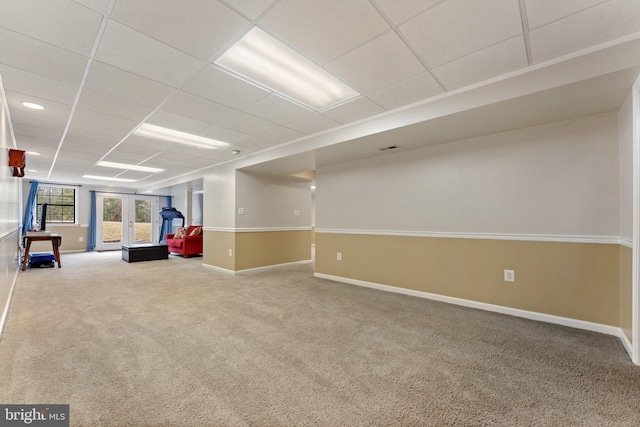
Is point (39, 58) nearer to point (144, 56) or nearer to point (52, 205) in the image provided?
point (144, 56)

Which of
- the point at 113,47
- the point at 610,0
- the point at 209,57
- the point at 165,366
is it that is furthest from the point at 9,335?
the point at 610,0

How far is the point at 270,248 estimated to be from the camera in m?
5.87

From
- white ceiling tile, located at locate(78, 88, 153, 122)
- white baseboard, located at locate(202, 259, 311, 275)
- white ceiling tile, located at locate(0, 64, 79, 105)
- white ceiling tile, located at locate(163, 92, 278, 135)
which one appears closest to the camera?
white ceiling tile, located at locate(0, 64, 79, 105)

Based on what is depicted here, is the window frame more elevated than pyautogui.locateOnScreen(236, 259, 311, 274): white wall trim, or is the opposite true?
the window frame

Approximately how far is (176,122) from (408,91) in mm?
2772

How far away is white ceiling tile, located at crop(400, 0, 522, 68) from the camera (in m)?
1.58

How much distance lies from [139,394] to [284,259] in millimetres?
4538

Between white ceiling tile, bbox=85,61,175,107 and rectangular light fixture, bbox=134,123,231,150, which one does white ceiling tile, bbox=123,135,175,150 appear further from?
white ceiling tile, bbox=85,61,175,107

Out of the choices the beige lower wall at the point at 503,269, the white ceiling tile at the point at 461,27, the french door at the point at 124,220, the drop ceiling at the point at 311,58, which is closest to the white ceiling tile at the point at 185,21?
the drop ceiling at the point at 311,58

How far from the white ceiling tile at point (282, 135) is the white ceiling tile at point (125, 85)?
4.49 ft

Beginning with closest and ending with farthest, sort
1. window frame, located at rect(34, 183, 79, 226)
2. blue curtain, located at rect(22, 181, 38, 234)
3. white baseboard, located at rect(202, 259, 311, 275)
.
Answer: white baseboard, located at rect(202, 259, 311, 275)
blue curtain, located at rect(22, 181, 38, 234)
window frame, located at rect(34, 183, 79, 226)

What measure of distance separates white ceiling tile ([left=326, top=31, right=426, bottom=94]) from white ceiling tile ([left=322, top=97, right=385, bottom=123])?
33 centimetres

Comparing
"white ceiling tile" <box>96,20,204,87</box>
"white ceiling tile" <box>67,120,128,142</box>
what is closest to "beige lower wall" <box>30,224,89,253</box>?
"white ceiling tile" <box>67,120,128,142</box>

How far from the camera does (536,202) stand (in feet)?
9.63
